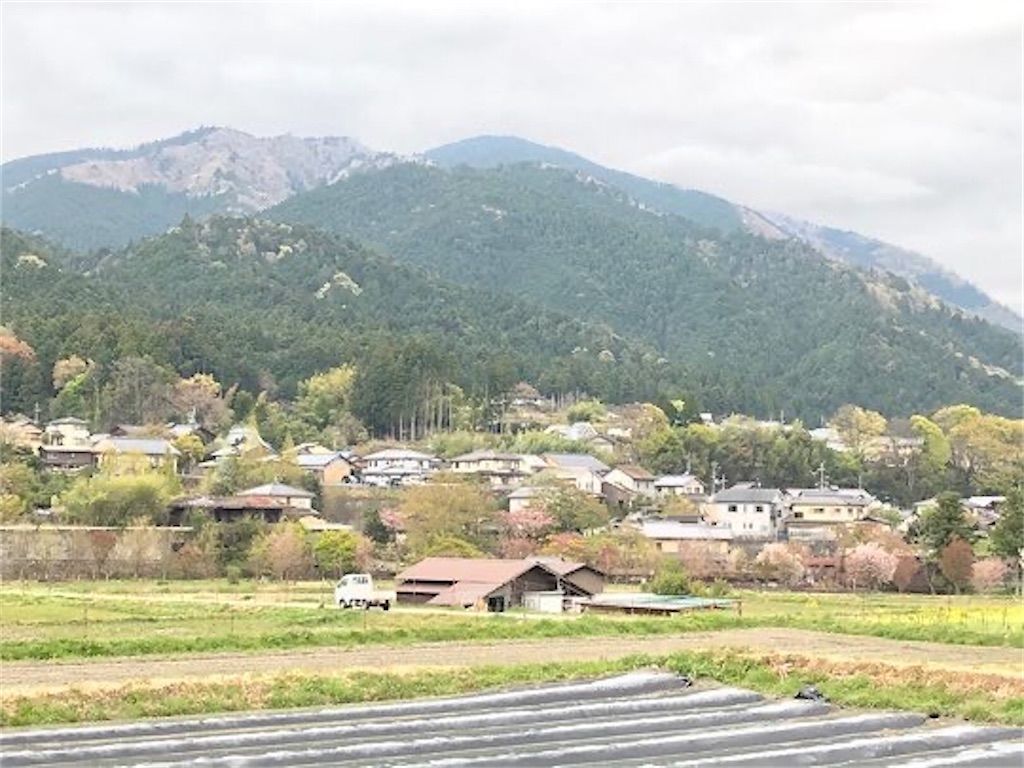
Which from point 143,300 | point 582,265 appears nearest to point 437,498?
point 143,300

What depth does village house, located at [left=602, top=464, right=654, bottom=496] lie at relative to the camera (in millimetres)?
51406

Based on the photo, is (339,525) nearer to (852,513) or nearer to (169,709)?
(852,513)

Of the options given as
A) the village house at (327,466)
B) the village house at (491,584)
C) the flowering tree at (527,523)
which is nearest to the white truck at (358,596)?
the village house at (491,584)

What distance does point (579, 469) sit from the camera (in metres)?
49.8

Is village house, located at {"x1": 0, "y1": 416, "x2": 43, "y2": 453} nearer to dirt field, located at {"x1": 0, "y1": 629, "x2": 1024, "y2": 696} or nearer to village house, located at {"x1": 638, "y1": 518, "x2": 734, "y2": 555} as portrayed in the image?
village house, located at {"x1": 638, "y1": 518, "x2": 734, "y2": 555}

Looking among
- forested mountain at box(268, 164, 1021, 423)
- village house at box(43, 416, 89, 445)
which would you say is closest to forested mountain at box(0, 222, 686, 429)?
village house at box(43, 416, 89, 445)

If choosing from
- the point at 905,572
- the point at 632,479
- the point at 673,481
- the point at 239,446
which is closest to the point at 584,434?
the point at 673,481

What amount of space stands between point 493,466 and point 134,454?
12971 mm

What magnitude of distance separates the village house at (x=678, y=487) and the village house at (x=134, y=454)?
17.6m

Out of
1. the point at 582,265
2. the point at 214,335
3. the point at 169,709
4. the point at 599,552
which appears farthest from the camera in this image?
the point at 582,265

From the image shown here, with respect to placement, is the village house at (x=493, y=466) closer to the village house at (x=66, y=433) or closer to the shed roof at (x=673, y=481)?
the shed roof at (x=673, y=481)

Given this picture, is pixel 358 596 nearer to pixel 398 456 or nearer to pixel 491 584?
pixel 491 584

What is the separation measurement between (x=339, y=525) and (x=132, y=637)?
819 inches

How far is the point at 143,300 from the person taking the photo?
259 feet
